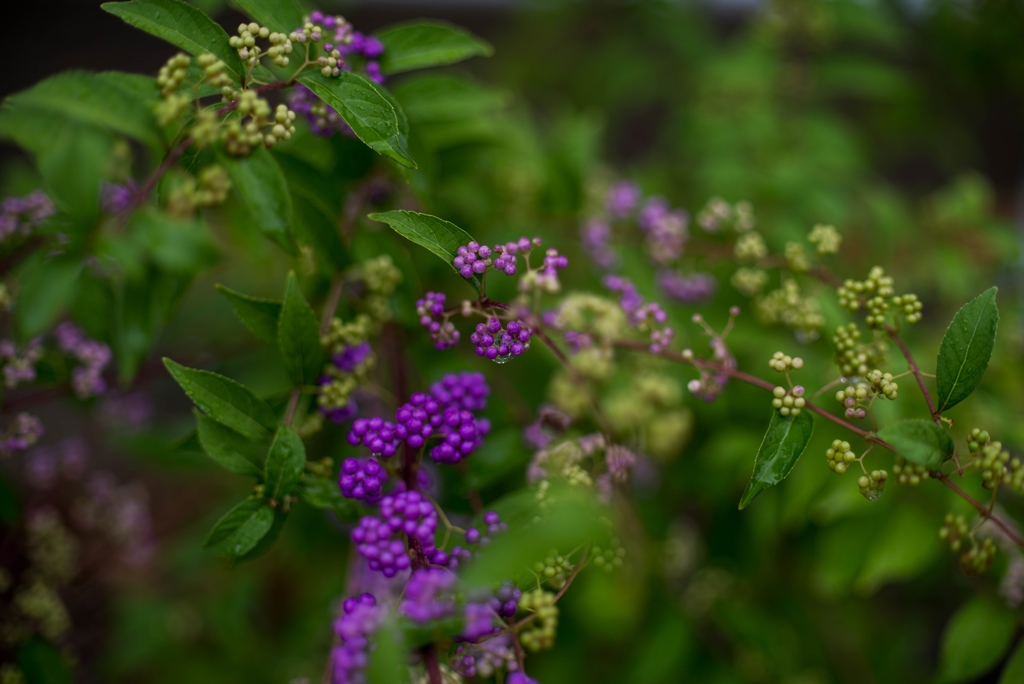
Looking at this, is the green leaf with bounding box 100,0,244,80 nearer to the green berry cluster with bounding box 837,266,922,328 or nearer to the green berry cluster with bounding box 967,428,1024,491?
the green berry cluster with bounding box 837,266,922,328

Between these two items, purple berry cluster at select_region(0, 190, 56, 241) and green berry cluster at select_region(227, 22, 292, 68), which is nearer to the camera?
green berry cluster at select_region(227, 22, 292, 68)

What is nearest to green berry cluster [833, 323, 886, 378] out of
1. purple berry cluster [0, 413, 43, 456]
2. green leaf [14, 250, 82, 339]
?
green leaf [14, 250, 82, 339]

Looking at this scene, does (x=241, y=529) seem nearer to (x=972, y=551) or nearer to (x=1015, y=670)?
(x=972, y=551)

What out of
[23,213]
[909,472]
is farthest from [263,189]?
[909,472]

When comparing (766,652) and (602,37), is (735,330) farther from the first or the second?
(602,37)

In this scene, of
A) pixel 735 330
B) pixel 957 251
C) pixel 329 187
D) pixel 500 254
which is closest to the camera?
pixel 500 254

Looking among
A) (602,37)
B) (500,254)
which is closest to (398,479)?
(500,254)
